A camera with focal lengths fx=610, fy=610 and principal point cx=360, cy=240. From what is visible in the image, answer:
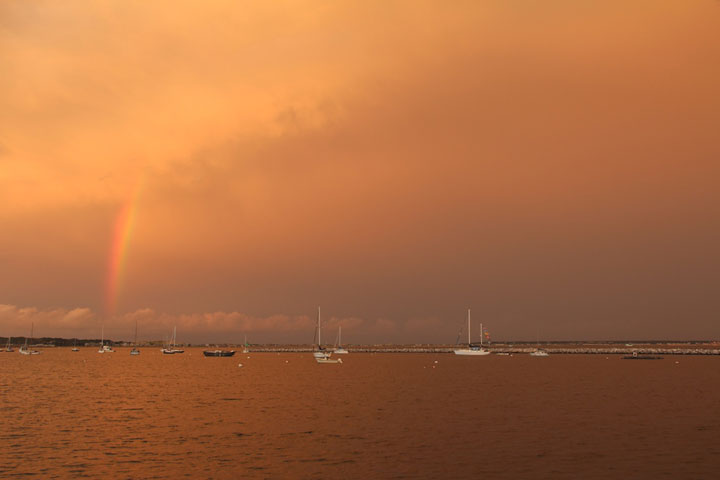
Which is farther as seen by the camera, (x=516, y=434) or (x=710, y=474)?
(x=516, y=434)

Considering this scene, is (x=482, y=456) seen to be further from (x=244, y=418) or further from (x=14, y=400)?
(x=14, y=400)

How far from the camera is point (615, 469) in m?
31.3

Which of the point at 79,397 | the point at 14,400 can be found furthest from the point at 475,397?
the point at 14,400

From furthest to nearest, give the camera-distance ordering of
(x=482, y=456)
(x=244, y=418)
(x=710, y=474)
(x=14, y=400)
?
(x=14, y=400), (x=244, y=418), (x=482, y=456), (x=710, y=474)

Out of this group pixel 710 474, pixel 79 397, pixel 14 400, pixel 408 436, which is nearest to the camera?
pixel 710 474

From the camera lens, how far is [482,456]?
35.2m

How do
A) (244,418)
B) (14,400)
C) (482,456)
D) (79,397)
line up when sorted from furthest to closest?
1. (79,397)
2. (14,400)
3. (244,418)
4. (482,456)

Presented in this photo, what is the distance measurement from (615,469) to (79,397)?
62735mm

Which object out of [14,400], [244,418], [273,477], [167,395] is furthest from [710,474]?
[14,400]

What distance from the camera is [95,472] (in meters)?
31.3

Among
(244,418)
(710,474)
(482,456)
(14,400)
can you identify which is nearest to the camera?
(710,474)

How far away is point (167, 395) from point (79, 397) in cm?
1003

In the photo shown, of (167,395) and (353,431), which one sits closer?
(353,431)

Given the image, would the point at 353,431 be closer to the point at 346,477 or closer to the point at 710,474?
the point at 346,477
